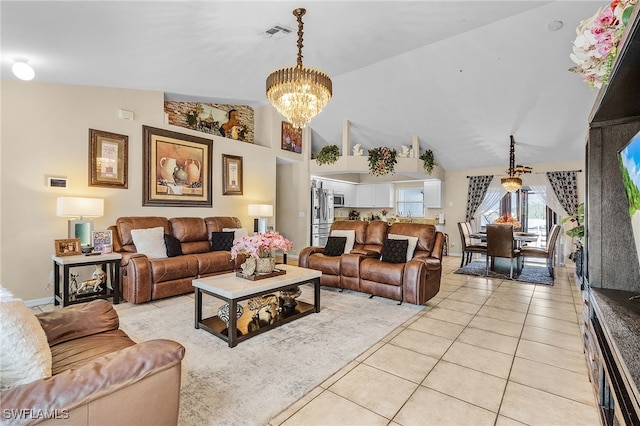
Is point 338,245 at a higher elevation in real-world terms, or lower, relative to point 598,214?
lower

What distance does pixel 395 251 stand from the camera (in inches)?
162

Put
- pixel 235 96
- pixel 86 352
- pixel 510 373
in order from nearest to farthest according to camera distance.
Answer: pixel 86 352
pixel 510 373
pixel 235 96

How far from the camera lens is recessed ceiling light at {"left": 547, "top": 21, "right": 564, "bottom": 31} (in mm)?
3597

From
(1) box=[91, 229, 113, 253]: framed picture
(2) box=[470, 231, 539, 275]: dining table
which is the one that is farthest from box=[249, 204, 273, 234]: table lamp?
(2) box=[470, 231, 539, 275]: dining table

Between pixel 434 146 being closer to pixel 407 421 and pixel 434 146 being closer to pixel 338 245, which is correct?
pixel 338 245

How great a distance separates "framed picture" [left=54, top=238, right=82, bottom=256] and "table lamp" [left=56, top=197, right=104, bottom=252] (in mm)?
83

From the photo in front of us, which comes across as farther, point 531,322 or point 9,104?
point 9,104

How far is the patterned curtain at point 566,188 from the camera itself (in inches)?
266

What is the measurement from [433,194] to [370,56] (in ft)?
15.3

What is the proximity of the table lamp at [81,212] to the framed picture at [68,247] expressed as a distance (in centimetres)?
8

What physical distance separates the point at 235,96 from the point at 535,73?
4881mm

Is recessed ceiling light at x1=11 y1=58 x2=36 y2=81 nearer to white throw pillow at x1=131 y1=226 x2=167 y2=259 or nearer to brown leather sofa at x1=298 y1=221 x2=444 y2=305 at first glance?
white throw pillow at x1=131 y1=226 x2=167 y2=259

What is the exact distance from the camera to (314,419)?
1718 millimetres

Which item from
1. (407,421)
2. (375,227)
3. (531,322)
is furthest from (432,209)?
(407,421)
